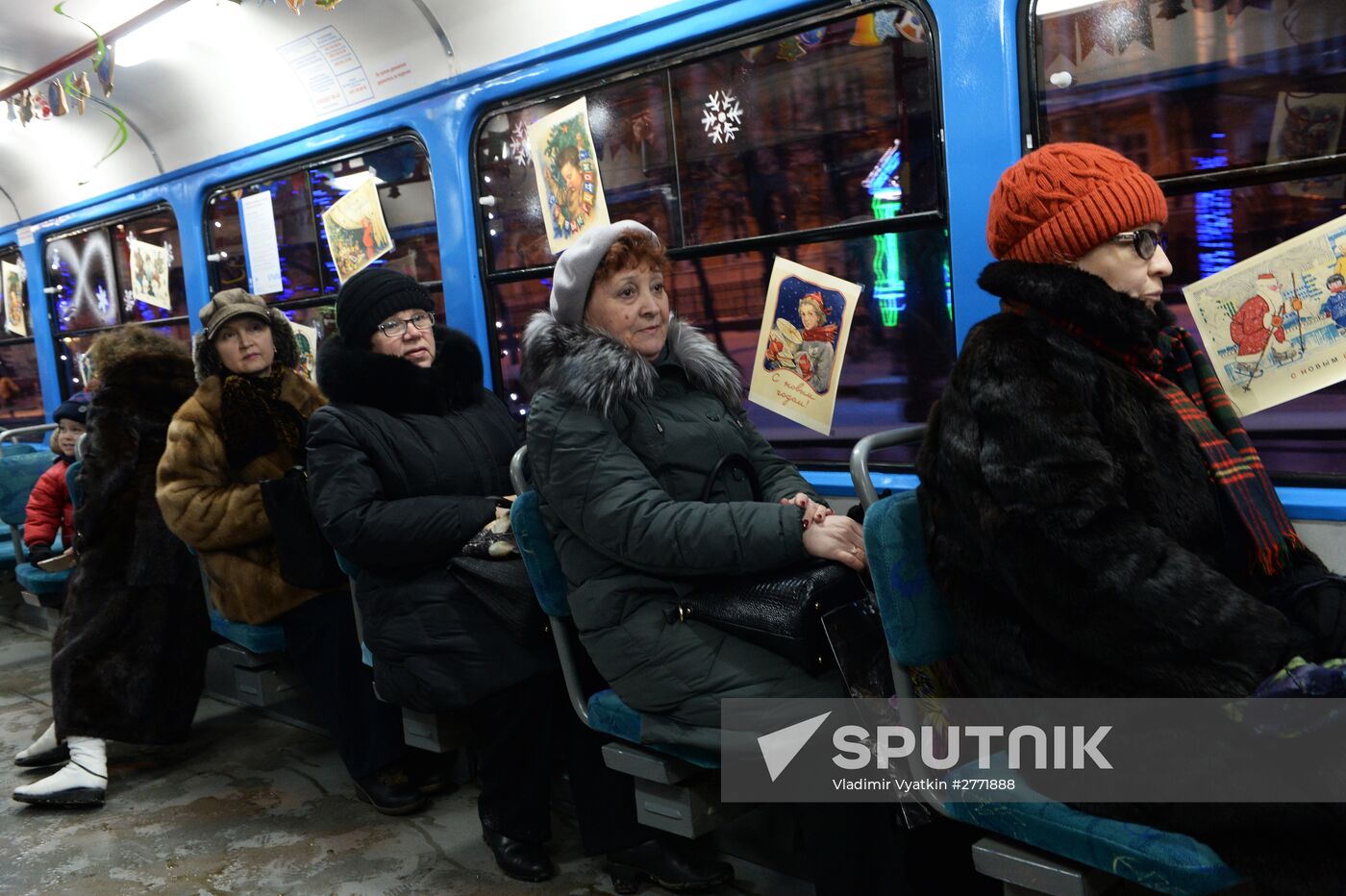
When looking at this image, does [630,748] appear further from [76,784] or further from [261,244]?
[261,244]

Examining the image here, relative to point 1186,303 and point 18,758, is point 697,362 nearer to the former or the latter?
point 1186,303

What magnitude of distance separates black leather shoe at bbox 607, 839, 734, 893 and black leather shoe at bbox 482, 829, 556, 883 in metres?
0.18

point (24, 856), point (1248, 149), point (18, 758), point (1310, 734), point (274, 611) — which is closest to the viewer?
point (1310, 734)

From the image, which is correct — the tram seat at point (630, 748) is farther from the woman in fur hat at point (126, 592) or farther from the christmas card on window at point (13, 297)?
the christmas card on window at point (13, 297)

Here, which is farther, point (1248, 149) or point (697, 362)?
point (697, 362)

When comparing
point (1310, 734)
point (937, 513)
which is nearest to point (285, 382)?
point (937, 513)

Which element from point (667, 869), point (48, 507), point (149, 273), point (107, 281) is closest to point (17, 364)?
point (107, 281)

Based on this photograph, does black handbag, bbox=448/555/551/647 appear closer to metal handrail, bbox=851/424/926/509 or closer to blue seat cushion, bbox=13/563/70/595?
metal handrail, bbox=851/424/926/509

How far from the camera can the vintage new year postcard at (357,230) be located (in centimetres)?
449

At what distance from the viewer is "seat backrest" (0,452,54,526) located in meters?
5.43

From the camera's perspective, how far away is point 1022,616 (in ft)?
5.92

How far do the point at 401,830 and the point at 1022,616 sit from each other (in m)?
2.21

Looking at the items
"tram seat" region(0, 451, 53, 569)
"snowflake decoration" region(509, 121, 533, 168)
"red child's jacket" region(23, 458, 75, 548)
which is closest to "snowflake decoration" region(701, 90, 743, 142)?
"snowflake decoration" region(509, 121, 533, 168)

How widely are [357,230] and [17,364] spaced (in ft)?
13.8
